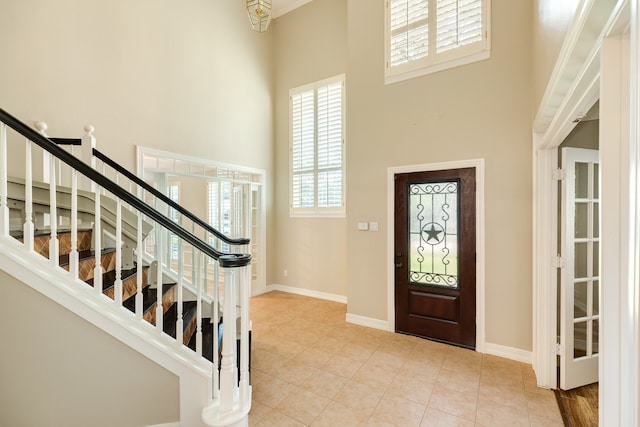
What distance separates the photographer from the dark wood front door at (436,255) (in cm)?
319

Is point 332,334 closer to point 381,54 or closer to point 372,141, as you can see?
point 372,141

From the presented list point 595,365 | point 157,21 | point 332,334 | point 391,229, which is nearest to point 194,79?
point 157,21

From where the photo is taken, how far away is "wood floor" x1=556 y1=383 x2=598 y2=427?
205cm

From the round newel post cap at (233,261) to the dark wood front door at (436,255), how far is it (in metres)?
2.34

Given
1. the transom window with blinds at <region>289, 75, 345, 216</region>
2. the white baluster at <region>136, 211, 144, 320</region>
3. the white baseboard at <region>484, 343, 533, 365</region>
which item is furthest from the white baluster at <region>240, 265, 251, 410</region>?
the transom window with blinds at <region>289, 75, 345, 216</region>

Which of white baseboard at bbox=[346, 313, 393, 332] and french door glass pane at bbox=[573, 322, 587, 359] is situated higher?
french door glass pane at bbox=[573, 322, 587, 359]

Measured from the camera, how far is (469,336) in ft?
10.4

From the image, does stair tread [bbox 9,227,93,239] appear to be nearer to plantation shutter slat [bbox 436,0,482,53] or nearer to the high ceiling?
plantation shutter slat [bbox 436,0,482,53]

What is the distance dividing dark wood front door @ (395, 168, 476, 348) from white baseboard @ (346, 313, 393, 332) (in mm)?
170

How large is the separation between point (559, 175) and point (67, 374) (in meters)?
3.78

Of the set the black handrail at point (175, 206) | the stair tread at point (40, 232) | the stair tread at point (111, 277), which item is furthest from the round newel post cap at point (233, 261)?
the stair tread at point (40, 232)

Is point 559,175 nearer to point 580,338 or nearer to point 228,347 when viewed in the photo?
point 580,338

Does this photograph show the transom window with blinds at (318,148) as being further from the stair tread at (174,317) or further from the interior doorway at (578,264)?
the interior doorway at (578,264)

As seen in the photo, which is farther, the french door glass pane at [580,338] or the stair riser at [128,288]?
the french door glass pane at [580,338]
